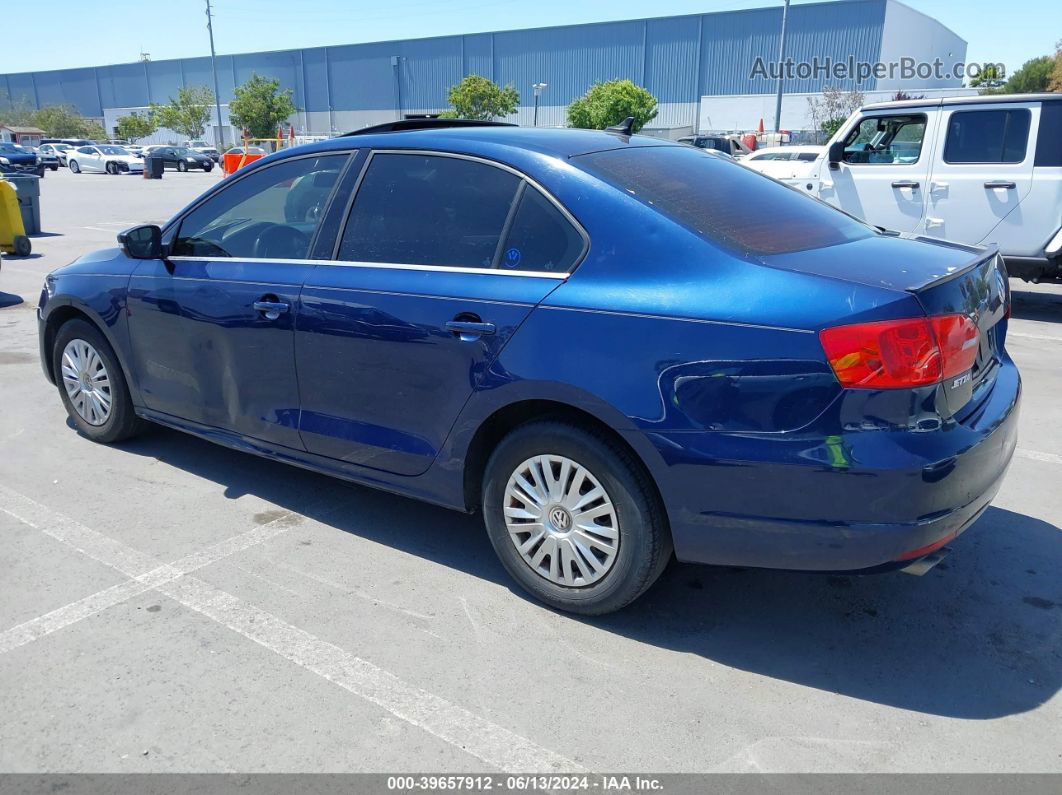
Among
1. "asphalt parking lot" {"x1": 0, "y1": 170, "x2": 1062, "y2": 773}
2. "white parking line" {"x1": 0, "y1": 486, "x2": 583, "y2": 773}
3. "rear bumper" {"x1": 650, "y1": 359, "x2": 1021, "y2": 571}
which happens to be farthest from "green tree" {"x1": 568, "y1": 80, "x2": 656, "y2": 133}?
"rear bumper" {"x1": 650, "y1": 359, "x2": 1021, "y2": 571}

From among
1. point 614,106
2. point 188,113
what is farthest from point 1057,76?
point 188,113

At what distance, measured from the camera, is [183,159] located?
1978 inches

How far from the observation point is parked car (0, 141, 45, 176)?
39.6 meters

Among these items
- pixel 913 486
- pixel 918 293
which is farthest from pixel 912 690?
pixel 918 293

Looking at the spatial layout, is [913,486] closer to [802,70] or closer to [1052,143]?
[1052,143]

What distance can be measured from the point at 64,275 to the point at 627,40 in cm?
6790

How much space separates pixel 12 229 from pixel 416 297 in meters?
12.8

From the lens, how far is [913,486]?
2.67m

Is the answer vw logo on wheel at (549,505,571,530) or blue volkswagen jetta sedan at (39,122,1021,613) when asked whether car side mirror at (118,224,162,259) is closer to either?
blue volkswagen jetta sedan at (39,122,1021,613)

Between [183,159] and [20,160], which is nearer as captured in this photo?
[20,160]

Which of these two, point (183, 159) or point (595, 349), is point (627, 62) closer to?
point (183, 159)

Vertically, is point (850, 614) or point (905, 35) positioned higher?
point (905, 35)

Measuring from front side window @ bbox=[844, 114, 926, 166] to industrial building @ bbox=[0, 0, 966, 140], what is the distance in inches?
1863

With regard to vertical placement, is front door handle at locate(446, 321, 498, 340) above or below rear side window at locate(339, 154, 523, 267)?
below
